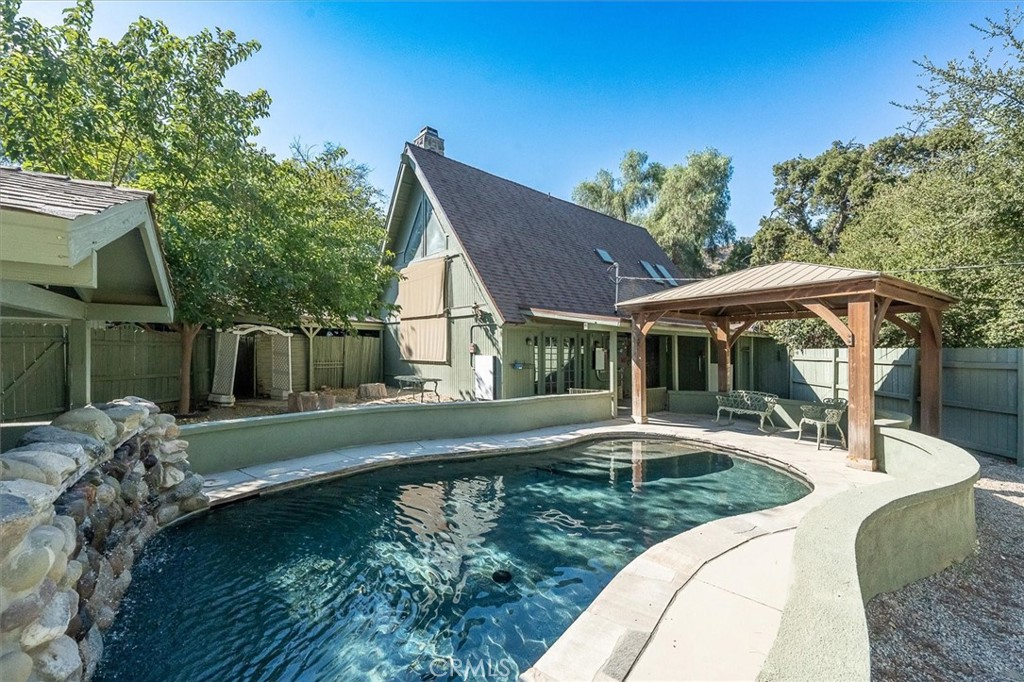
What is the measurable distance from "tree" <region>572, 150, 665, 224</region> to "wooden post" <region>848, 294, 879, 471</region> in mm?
23118

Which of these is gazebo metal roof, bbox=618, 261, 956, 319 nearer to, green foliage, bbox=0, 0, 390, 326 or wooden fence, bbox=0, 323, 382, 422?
green foliage, bbox=0, 0, 390, 326

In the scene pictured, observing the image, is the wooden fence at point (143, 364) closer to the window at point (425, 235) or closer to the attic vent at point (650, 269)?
the window at point (425, 235)

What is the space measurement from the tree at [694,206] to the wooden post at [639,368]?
1619 centimetres

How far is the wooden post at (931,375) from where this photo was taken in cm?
810

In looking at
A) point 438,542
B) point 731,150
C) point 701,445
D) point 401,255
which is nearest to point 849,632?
point 438,542

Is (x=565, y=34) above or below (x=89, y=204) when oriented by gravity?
above

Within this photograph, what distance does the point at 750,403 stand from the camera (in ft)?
32.9

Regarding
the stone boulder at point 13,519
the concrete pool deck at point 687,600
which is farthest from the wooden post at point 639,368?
the stone boulder at point 13,519

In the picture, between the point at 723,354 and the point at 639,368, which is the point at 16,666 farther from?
the point at 723,354

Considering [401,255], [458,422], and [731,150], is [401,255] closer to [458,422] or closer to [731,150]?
[458,422]

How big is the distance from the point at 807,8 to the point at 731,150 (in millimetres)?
17816

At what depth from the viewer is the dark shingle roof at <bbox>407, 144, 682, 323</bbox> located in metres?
12.1

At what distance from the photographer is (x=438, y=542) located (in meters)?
4.70

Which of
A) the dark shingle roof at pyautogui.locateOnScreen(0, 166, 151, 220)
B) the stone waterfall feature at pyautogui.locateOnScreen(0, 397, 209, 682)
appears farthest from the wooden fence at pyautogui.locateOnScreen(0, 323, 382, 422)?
the dark shingle roof at pyautogui.locateOnScreen(0, 166, 151, 220)
